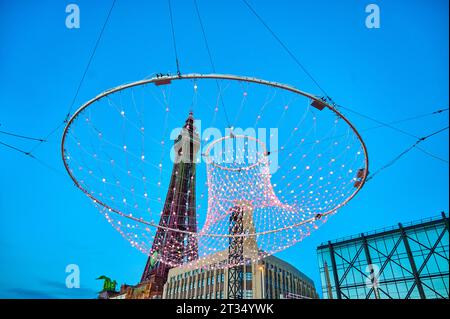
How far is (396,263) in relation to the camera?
119ft

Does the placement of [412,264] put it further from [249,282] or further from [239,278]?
[239,278]

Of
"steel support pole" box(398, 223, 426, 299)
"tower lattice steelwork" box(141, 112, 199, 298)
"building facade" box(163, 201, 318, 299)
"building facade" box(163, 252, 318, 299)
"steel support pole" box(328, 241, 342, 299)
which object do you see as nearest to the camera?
"building facade" box(163, 201, 318, 299)

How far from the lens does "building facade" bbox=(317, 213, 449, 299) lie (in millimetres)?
33406

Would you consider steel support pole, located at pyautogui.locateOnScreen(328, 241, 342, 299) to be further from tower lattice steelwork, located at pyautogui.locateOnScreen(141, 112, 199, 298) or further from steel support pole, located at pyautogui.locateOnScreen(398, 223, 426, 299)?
tower lattice steelwork, located at pyautogui.locateOnScreen(141, 112, 199, 298)

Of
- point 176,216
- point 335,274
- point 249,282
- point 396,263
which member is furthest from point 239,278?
point 176,216

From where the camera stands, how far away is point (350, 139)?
405 inches

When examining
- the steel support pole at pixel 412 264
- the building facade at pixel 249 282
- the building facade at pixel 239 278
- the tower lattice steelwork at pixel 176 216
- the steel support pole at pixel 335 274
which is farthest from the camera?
the tower lattice steelwork at pixel 176 216

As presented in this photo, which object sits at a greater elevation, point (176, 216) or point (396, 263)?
point (176, 216)

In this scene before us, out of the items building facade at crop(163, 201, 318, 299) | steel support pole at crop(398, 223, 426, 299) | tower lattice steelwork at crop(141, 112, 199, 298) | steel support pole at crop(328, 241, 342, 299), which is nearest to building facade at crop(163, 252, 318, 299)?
building facade at crop(163, 201, 318, 299)

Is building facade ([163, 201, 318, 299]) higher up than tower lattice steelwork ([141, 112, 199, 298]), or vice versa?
tower lattice steelwork ([141, 112, 199, 298])

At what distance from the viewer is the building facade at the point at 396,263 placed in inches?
1315

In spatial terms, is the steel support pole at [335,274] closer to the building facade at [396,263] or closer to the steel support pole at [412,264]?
the building facade at [396,263]

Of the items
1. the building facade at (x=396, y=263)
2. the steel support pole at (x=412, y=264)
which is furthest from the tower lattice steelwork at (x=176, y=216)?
the steel support pole at (x=412, y=264)
